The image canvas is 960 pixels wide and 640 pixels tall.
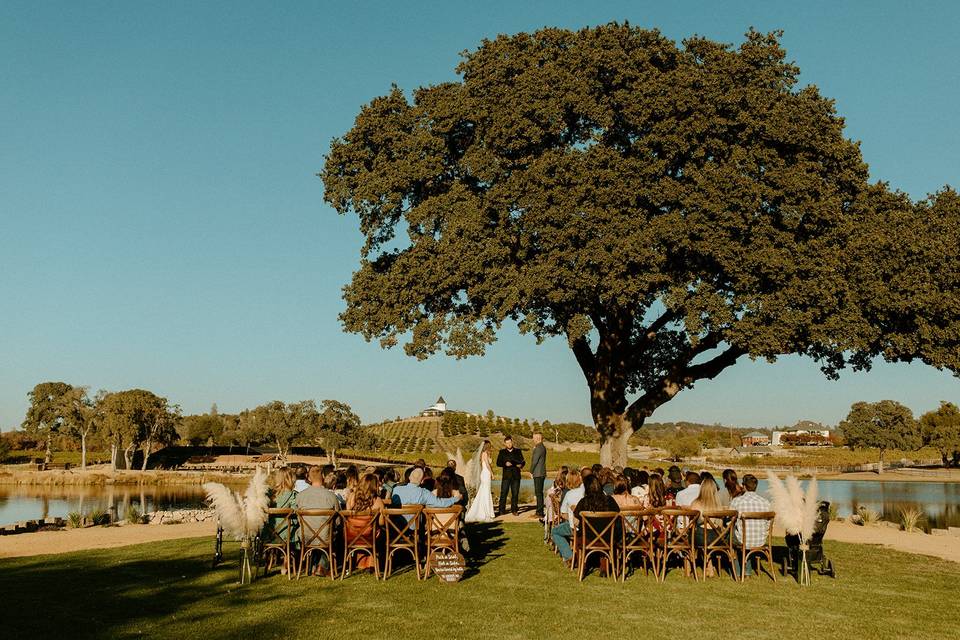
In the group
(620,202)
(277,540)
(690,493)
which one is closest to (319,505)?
(277,540)

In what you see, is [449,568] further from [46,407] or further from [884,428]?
[884,428]

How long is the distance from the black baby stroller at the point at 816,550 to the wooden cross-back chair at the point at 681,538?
1385 millimetres

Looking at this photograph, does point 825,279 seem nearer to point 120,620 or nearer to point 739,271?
point 739,271

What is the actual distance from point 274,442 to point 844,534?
66186mm

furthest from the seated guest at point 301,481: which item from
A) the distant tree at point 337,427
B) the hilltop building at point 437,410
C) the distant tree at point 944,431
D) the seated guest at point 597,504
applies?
the hilltop building at point 437,410

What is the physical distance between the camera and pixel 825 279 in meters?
17.2

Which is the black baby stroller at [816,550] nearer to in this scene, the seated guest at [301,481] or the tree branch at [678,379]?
the seated guest at [301,481]

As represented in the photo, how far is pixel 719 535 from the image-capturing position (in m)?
10.0

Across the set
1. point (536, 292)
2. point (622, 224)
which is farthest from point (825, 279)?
point (536, 292)

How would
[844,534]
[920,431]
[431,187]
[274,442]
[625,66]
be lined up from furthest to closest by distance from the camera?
[920,431] < [274,442] < [431,187] < [625,66] < [844,534]

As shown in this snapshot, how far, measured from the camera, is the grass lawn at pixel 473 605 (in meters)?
7.30

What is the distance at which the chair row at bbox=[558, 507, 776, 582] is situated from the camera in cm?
983

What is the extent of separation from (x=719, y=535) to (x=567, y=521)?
2343 mm

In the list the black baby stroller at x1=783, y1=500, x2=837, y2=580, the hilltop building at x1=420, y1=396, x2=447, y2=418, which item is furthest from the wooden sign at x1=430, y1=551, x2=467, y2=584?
the hilltop building at x1=420, y1=396, x2=447, y2=418
